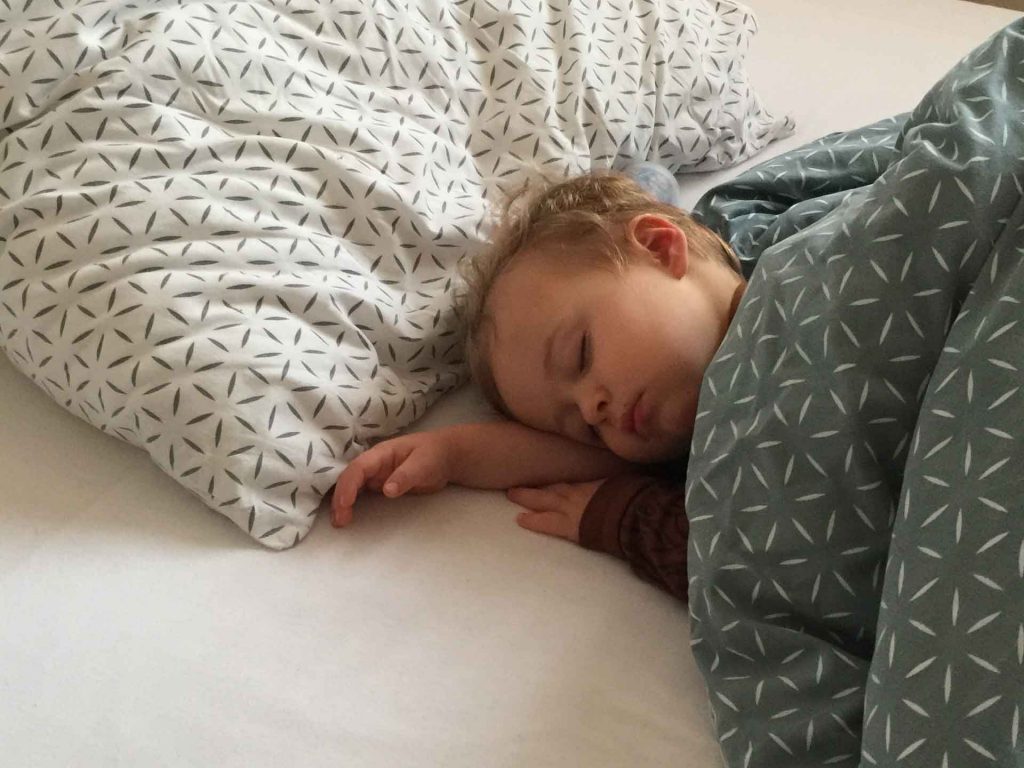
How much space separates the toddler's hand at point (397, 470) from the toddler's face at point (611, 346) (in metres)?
0.10

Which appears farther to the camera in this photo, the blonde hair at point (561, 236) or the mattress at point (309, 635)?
the blonde hair at point (561, 236)

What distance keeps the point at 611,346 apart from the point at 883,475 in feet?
0.91

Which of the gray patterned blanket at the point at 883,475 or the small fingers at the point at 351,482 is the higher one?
the gray patterned blanket at the point at 883,475

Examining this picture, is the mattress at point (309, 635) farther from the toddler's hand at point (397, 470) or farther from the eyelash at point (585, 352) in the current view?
the eyelash at point (585, 352)

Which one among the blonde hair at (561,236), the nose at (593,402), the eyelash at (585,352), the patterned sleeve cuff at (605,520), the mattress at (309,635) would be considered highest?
the blonde hair at (561,236)

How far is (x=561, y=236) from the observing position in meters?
0.96

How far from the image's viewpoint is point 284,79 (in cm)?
97

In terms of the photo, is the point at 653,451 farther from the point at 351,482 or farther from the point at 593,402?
the point at 351,482

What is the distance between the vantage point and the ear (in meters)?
0.94

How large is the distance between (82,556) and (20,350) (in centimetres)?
21

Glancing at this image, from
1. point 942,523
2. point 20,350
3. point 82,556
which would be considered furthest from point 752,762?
point 20,350

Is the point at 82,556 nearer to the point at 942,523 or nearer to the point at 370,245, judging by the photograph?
the point at 370,245

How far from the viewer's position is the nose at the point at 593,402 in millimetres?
887

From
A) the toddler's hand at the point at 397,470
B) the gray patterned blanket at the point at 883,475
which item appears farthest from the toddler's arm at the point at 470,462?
the gray patterned blanket at the point at 883,475
